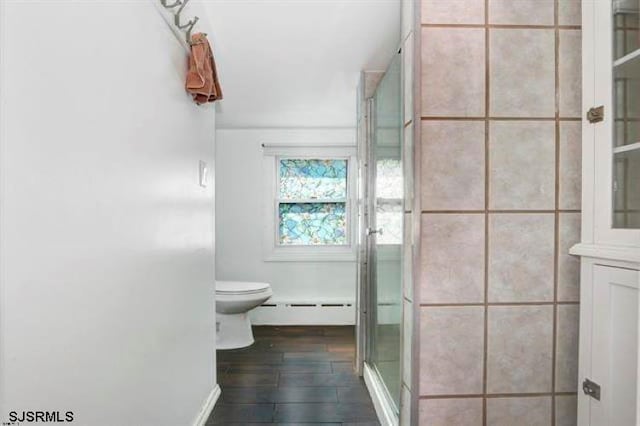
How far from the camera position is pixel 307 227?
4.25m

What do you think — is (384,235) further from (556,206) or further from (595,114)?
(595,114)

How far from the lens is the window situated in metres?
4.23

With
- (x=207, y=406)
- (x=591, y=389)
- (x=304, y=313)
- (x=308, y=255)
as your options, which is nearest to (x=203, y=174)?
(x=207, y=406)

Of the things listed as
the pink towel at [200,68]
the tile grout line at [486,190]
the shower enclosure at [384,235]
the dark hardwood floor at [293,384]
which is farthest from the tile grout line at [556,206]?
the pink towel at [200,68]

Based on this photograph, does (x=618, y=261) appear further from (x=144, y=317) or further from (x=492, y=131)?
(x=144, y=317)

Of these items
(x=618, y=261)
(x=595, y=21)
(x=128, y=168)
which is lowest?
(x=618, y=261)

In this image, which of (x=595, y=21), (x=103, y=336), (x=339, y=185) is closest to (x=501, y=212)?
(x=595, y=21)

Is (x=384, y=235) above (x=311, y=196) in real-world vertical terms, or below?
below

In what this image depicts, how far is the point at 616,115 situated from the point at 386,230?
1187mm

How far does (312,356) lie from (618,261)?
2.30 meters

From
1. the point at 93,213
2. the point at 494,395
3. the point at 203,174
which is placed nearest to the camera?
the point at 93,213

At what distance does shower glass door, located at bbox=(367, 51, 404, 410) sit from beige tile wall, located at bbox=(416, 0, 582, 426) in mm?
386

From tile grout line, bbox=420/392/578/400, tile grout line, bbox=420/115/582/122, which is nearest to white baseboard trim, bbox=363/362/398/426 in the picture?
tile grout line, bbox=420/392/578/400

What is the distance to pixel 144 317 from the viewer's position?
52.2 inches
